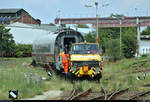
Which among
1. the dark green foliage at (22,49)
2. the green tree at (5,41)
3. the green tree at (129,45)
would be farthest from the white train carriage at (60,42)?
the dark green foliage at (22,49)

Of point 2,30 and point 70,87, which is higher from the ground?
point 2,30

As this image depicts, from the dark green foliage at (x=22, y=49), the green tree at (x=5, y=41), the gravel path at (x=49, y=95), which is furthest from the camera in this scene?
the dark green foliage at (x=22, y=49)

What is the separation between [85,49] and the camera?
18203mm

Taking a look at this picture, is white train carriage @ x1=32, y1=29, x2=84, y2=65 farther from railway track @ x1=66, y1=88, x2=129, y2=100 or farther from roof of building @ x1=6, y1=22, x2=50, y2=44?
roof of building @ x1=6, y1=22, x2=50, y2=44

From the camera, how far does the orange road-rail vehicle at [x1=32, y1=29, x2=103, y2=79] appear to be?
674 inches

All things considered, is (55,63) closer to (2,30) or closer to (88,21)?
(2,30)

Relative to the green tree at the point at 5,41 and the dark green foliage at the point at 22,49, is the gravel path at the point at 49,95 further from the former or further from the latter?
the dark green foliage at the point at 22,49

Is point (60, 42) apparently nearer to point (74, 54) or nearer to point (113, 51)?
point (74, 54)

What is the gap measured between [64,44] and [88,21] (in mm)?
45053

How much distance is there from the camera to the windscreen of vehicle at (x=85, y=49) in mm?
18078

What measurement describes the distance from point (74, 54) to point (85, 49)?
2.67ft

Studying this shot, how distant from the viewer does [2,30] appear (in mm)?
49906

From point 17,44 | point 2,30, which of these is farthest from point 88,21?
point 2,30

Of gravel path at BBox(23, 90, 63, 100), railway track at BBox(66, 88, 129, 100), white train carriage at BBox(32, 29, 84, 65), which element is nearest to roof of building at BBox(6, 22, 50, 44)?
white train carriage at BBox(32, 29, 84, 65)
